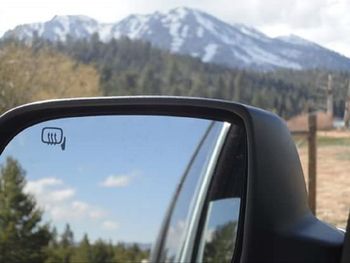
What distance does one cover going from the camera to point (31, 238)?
251 centimetres

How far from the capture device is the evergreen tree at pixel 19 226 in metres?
2.32

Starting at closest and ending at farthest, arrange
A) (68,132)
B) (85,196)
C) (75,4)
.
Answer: (68,132), (85,196), (75,4)

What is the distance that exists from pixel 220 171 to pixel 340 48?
2.52 ft

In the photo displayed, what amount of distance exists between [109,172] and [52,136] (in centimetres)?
28

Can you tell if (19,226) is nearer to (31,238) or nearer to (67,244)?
(31,238)

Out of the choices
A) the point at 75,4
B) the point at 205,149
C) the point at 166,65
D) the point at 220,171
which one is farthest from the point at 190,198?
the point at 166,65

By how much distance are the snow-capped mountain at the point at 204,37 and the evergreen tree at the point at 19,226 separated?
837 mm

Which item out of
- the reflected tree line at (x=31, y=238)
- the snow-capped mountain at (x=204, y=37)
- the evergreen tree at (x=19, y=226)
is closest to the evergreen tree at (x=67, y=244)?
the reflected tree line at (x=31, y=238)

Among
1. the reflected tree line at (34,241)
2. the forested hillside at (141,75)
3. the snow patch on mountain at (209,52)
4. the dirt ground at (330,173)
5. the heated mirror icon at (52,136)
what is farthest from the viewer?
the snow patch on mountain at (209,52)

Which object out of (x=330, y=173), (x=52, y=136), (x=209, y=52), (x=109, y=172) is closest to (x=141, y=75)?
(x=209, y=52)

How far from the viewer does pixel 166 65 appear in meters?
5.20

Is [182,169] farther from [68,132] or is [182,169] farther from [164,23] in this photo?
Result: [164,23]

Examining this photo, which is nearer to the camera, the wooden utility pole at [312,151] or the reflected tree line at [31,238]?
the reflected tree line at [31,238]

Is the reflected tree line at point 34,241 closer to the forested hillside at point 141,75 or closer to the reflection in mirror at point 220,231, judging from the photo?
the reflection in mirror at point 220,231
